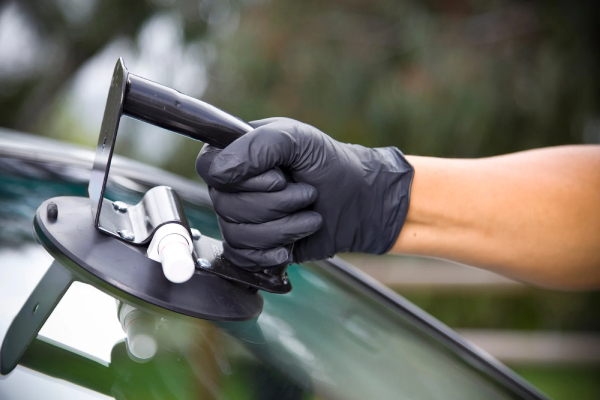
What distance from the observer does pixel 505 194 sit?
5.13 feet

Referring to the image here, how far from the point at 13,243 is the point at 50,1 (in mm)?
5029

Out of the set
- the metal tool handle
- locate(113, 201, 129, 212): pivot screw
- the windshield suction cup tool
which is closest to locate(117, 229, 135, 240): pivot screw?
the windshield suction cup tool

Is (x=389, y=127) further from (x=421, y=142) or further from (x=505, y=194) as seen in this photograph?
(x=505, y=194)

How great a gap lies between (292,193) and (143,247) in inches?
12.9

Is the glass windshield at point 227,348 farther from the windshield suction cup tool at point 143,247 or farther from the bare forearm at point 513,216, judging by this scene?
the bare forearm at point 513,216

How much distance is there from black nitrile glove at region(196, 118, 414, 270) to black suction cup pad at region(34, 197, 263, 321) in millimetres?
145

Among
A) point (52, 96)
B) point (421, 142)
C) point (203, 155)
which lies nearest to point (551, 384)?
point (421, 142)

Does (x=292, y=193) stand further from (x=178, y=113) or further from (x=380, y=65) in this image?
(x=380, y=65)

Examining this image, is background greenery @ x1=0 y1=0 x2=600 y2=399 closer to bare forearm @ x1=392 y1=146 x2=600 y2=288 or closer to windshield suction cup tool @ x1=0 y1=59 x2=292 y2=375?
bare forearm @ x1=392 y1=146 x2=600 y2=288

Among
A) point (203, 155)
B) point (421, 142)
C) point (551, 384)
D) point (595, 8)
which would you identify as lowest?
point (551, 384)

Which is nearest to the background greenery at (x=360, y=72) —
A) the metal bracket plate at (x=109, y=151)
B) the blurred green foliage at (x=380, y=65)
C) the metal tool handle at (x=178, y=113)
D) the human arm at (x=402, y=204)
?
the blurred green foliage at (x=380, y=65)

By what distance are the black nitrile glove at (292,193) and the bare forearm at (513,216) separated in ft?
0.59

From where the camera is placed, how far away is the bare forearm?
4.93 ft

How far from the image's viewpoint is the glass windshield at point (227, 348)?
0.80 meters
